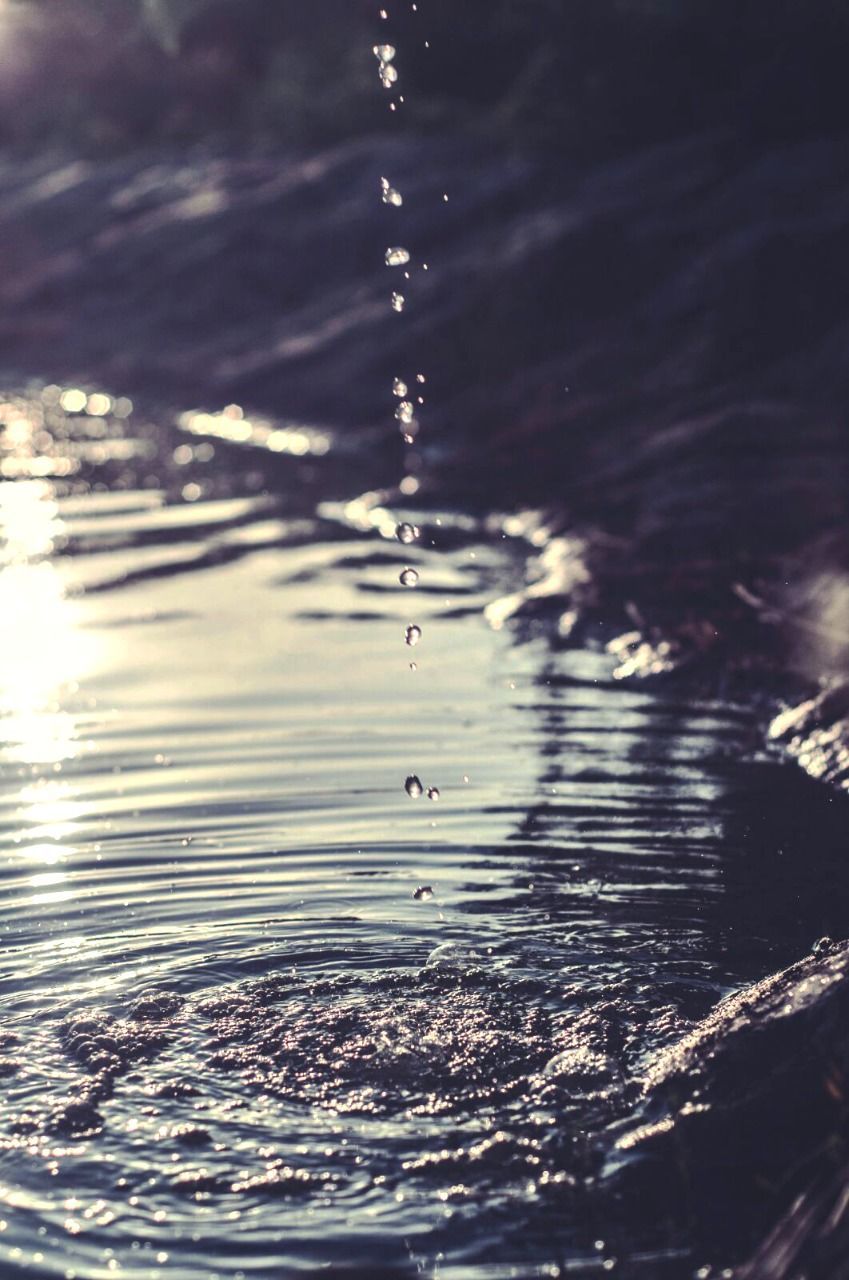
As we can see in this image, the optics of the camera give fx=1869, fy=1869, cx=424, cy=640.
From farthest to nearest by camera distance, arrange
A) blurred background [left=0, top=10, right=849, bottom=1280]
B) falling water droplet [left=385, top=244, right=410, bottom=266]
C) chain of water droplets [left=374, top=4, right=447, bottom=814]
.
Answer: falling water droplet [left=385, top=244, right=410, bottom=266]
chain of water droplets [left=374, top=4, right=447, bottom=814]
blurred background [left=0, top=10, right=849, bottom=1280]

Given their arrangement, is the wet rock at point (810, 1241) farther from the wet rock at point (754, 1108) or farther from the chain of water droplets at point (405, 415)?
the chain of water droplets at point (405, 415)

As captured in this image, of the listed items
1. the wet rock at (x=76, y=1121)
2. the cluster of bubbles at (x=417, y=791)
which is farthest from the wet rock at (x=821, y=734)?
the wet rock at (x=76, y=1121)

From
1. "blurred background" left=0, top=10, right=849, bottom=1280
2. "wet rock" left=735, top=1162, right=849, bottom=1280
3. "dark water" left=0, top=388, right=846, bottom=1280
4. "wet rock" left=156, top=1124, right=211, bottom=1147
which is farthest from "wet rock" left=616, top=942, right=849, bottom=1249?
"wet rock" left=156, top=1124, right=211, bottom=1147

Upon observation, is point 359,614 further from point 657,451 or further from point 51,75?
point 51,75

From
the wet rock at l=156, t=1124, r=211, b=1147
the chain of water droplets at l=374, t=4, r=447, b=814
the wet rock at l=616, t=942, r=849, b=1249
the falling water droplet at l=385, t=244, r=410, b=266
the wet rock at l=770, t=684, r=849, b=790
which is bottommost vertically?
the wet rock at l=616, t=942, r=849, b=1249

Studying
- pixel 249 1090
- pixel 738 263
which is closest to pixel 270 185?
pixel 738 263

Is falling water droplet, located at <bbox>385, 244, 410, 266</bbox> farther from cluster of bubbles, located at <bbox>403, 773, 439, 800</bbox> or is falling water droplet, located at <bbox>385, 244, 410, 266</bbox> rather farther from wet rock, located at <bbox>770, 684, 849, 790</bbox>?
cluster of bubbles, located at <bbox>403, 773, 439, 800</bbox>
